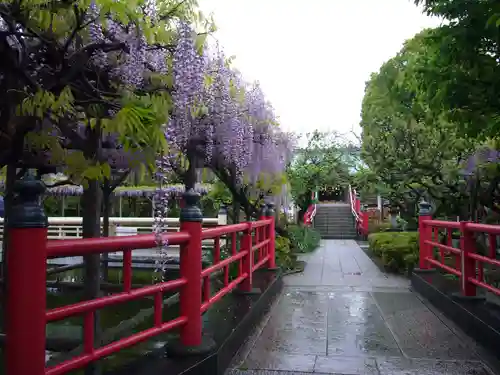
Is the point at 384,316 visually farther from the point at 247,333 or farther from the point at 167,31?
the point at 167,31

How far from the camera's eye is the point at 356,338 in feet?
15.6

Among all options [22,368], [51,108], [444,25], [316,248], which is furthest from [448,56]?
[316,248]

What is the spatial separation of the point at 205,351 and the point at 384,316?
3045 mm

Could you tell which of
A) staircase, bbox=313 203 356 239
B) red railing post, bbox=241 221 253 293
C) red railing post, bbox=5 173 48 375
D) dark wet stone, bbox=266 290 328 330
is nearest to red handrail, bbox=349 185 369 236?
staircase, bbox=313 203 356 239

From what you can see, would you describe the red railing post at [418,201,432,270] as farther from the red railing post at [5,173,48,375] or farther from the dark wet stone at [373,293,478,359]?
the red railing post at [5,173,48,375]

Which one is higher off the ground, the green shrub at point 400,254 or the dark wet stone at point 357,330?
the green shrub at point 400,254

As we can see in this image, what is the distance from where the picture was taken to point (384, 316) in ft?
18.9

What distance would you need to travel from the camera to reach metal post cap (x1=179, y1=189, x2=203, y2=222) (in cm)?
353

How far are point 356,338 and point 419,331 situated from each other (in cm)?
A: 77

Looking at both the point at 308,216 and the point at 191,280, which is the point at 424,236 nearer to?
the point at 191,280

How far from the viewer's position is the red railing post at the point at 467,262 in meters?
5.38

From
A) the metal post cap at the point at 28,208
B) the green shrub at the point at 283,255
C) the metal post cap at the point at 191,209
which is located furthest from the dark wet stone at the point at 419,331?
the metal post cap at the point at 28,208

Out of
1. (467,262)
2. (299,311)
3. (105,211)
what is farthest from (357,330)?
(105,211)

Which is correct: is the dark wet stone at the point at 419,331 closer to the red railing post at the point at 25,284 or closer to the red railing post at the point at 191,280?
the red railing post at the point at 191,280
